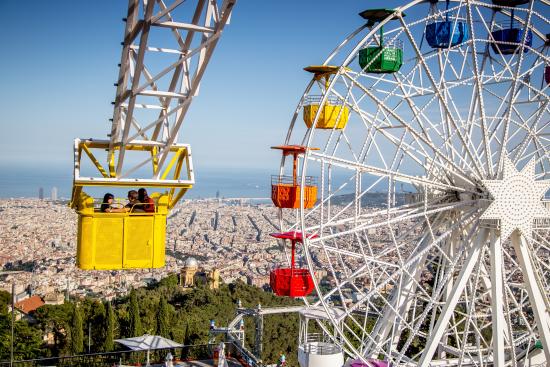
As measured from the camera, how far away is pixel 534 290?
390 inches

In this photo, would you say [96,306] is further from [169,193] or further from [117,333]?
[169,193]

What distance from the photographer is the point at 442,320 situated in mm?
9453

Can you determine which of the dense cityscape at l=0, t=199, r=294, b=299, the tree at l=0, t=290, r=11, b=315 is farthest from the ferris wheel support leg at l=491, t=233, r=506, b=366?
the dense cityscape at l=0, t=199, r=294, b=299

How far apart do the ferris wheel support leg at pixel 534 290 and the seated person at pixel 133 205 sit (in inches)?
221

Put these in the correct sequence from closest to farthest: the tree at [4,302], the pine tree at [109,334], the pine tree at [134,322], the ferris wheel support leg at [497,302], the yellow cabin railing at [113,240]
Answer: the yellow cabin railing at [113,240], the ferris wheel support leg at [497,302], the pine tree at [109,334], the pine tree at [134,322], the tree at [4,302]

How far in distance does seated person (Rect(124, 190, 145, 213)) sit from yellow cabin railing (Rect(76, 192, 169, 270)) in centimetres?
13

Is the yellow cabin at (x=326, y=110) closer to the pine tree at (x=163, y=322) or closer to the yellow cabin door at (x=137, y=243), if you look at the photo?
the yellow cabin door at (x=137, y=243)

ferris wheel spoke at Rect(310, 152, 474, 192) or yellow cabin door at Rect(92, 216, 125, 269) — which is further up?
ferris wheel spoke at Rect(310, 152, 474, 192)

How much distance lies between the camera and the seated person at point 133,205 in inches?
305

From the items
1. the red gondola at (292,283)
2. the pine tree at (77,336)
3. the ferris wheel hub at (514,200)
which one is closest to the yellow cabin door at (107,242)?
the red gondola at (292,283)

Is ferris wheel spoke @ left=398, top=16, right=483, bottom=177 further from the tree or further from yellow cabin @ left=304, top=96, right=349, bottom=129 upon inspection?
the tree

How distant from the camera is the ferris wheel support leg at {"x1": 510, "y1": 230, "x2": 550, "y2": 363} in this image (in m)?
9.83

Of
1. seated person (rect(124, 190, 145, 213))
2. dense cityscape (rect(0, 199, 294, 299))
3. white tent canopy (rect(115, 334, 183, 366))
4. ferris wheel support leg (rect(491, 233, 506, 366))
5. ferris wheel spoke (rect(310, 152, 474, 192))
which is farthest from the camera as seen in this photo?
dense cityscape (rect(0, 199, 294, 299))

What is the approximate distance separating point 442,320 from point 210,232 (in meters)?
99.7
